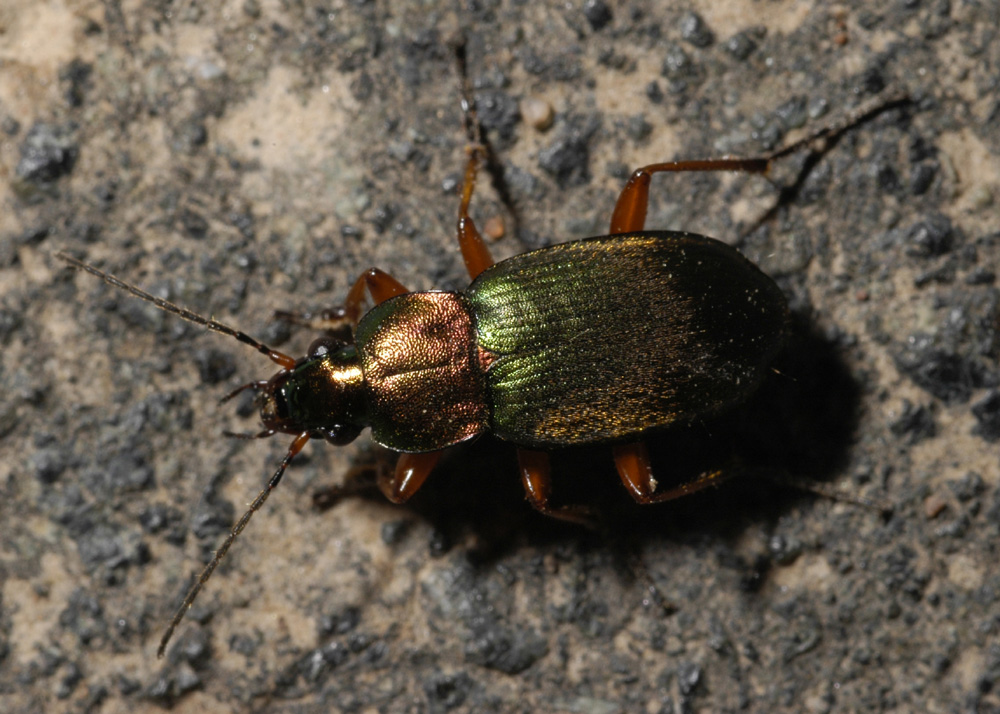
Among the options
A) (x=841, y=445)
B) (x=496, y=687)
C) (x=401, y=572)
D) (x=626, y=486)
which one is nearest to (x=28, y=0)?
(x=401, y=572)

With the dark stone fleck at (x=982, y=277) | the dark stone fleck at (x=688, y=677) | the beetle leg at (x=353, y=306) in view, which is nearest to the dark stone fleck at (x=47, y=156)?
the beetle leg at (x=353, y=306)

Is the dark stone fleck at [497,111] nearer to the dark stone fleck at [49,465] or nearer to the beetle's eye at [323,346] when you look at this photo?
the beetle's eye at [323,346]

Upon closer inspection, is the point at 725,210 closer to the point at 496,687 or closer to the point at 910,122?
the point at 910,122

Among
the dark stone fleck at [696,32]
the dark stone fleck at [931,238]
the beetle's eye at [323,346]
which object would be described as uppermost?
the dark stone fleck at [696,32]

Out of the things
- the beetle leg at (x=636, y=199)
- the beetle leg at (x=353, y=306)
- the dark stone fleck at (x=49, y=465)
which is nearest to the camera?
the beetle leg at (x=636, y=199)

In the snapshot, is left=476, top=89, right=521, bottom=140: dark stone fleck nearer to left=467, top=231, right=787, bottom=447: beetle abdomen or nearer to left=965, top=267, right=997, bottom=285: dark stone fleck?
left=467, top=231, right=787, bottom=447: beetle abdomen

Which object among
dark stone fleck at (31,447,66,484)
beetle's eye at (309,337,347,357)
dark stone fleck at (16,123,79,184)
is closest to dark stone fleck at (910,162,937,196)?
beetle's eye at (309,337,347,357)

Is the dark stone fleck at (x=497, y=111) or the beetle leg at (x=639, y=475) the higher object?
the dark stone fleck at (x=497, y=111)

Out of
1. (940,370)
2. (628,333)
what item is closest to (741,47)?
(628,333)
